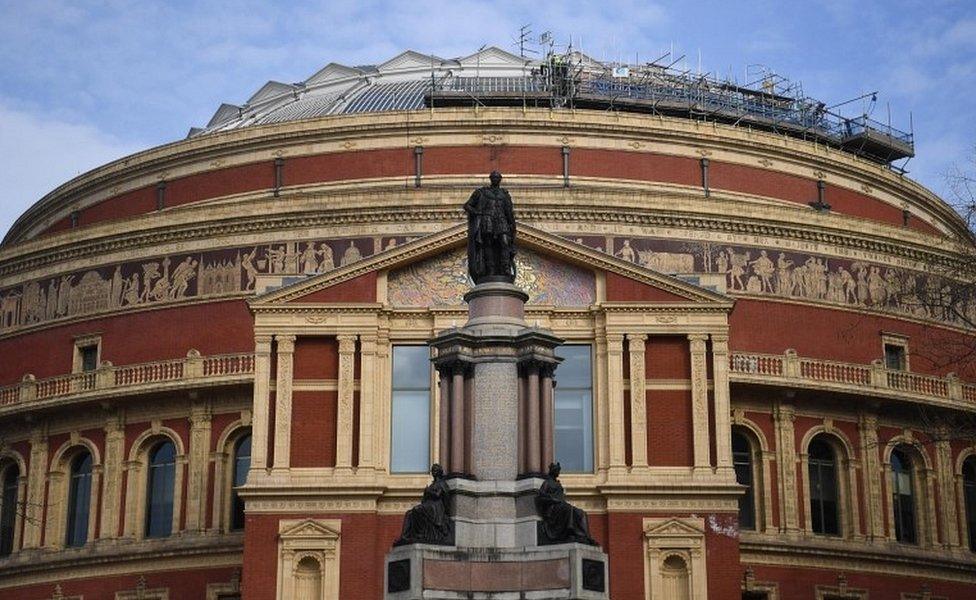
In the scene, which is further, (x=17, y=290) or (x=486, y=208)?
(x=17, y=290)

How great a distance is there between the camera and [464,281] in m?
48.1

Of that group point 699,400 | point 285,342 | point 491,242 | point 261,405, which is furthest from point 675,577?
point 491,242

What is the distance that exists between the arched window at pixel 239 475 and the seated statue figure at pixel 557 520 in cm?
2669

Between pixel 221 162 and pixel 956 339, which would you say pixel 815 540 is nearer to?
pixel 956 339

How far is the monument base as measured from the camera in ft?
87.2

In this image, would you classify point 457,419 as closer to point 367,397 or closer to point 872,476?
point 367,397

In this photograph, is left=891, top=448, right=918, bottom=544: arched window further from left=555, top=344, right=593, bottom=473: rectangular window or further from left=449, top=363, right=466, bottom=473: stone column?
left=449, top=363, right=466, bottom=473: stone column

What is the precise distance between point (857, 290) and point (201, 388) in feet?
70.1

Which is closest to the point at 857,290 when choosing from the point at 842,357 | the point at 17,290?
the point at 842,357

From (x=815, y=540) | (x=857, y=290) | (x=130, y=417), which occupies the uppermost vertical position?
(x=857, y=290)

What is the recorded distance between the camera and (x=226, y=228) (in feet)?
181

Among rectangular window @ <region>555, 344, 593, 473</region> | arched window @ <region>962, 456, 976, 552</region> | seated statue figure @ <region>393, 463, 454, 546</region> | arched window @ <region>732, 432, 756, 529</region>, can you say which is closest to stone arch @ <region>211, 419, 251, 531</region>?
rectangular window @ <region>555, 344, 593, 473</region>

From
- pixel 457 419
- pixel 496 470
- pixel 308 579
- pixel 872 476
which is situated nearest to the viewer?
pixel 496 470

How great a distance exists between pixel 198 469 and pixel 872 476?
69.2 feet
